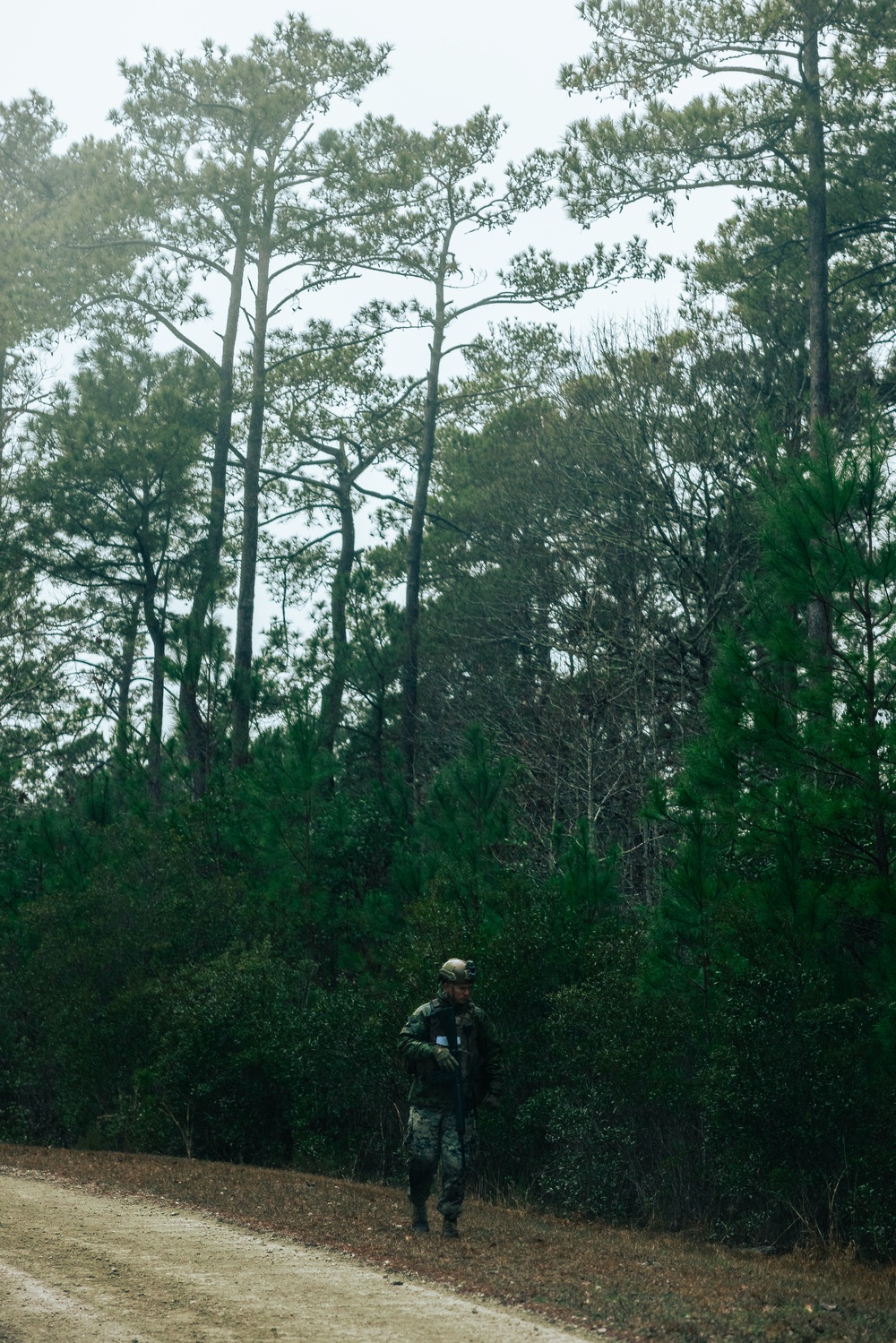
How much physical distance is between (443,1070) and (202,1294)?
2556mm

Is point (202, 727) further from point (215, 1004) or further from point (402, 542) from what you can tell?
point (402, 542)

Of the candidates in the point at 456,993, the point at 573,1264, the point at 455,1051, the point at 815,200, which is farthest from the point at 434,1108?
the point at 815,200

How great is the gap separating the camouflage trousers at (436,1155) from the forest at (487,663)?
2.63 meters

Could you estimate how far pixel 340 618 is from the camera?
26953mm

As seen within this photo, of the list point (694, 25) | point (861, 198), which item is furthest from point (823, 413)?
point (694, 25)

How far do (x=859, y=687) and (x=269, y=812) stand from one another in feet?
33.2

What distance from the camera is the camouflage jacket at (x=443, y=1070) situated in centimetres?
921

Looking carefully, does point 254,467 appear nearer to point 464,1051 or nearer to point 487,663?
point 487,663

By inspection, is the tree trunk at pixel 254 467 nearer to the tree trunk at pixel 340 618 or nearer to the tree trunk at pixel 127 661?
the tree trunk at pixel 340 618

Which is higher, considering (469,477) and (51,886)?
(469,477)

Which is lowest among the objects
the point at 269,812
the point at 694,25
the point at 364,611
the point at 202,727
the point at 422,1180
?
the point at 422,1180

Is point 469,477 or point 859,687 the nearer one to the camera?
point 859,687

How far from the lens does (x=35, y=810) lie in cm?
3061

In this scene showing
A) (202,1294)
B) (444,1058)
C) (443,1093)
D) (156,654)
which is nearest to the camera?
(202,1294)
